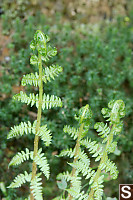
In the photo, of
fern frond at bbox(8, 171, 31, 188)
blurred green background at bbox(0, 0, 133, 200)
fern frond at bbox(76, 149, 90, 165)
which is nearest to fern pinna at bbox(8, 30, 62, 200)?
fern frond at bbox(8, 171, 31, 188)

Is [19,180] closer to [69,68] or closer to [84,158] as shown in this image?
[84,158]

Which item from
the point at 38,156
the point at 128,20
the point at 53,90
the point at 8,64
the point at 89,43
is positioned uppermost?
the point at 128,20

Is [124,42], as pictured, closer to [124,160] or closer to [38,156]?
[124,160]

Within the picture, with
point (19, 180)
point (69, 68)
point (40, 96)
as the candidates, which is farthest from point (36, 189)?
point (69, 68)

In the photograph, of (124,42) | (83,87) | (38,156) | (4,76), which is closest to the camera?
(38,156)

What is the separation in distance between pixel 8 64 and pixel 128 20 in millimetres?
1862

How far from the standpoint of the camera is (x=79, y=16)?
11.2 feet

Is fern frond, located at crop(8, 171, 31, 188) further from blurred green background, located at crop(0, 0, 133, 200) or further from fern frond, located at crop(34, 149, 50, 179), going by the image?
blurred green background, located at crop(0, 0, 133, 200)

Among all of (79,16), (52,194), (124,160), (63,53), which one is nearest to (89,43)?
(63,53)

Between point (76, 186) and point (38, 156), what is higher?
point (38, 156)

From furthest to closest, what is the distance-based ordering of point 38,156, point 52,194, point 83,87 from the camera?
1. point 83,87
2. point 52,194
3. point 38,156

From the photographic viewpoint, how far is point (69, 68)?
8.59 feet

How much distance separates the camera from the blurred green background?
224 cm

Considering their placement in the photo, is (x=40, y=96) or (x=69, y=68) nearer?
(x=40, y=96)
